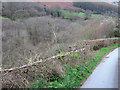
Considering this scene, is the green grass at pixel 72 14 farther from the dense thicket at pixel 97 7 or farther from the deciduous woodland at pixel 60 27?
the dense thicket at pixel 97 7

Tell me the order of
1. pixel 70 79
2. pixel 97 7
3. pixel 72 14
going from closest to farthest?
pixel 70 79 < pixel 97 7 < pixel 72 14

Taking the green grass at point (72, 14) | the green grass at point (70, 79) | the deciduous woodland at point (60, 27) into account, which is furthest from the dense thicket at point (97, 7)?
the green grass at point (70, 79)

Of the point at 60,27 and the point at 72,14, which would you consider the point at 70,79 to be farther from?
the point at 72,14

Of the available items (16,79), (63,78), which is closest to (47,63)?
(63,78)

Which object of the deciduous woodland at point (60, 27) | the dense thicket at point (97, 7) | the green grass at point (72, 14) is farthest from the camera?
the green grass at point (72, 14)

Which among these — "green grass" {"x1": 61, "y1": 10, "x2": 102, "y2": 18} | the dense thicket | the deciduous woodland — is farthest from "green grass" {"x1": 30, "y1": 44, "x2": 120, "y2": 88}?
the dense thicket

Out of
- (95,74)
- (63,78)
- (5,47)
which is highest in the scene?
(63,78)

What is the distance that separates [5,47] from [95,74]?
11.6 m

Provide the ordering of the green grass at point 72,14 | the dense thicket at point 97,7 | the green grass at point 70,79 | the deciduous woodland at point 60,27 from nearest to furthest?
the green grass at point 70,79, the deciduous woodland at point 60,27, the dense thicket at point 97,7, the green grass at point 72,14

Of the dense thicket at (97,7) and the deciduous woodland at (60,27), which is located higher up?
the dense thicket at (97,7)

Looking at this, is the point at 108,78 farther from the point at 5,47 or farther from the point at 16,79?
the point at 5,47

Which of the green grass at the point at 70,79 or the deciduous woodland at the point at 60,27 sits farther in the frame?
the deciduous woodland at the point at 60,27

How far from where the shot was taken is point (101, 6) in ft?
72.5

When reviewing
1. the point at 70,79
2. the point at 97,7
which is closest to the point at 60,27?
the point at 97,7
